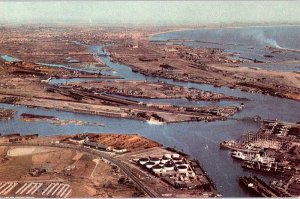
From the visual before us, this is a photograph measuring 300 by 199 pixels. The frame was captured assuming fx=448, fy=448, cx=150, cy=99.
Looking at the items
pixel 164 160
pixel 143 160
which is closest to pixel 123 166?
pixel 143 160

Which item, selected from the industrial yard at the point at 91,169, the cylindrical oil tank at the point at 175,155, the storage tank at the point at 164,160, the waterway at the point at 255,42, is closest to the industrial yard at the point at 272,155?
the industrial yard at the point at 91,169

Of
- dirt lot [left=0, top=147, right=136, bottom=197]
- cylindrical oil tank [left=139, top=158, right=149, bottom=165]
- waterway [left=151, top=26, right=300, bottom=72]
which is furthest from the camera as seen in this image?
waterway [left=151, top=26, right=300, bottom=72]

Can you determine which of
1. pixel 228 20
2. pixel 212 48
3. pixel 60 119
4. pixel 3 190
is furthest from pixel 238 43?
pixel 3 190

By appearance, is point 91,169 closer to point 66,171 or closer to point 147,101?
point 66,171

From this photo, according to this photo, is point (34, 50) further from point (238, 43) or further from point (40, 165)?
point (238, 43)

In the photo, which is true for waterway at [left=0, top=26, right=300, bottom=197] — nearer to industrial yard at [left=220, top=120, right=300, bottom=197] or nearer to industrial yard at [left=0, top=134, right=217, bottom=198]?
industrial yard at [left=220, top=120, right=300, bottom=197]

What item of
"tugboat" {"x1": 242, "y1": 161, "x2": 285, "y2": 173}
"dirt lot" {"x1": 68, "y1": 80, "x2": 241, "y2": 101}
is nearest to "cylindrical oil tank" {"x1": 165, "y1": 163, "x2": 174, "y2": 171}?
"tugboat" {"x1": 242, "y1": 161, "x2": 285, "y2": 173}
